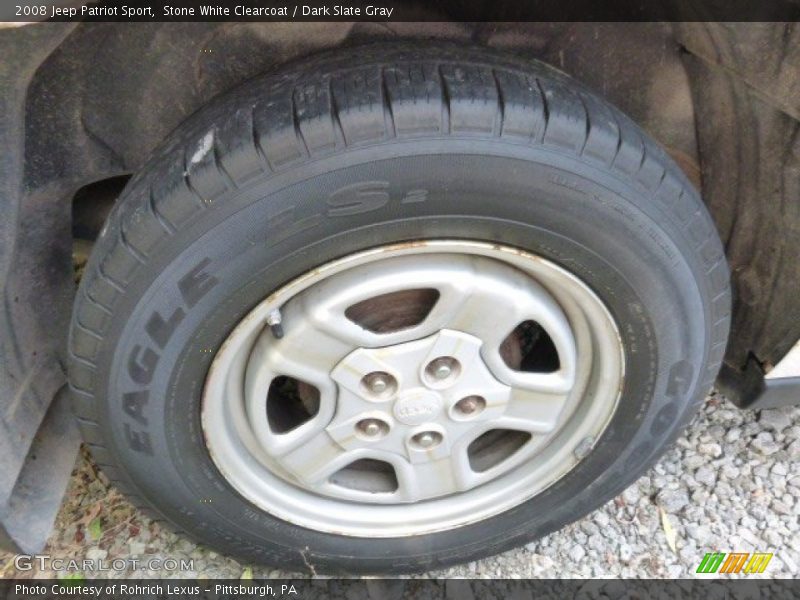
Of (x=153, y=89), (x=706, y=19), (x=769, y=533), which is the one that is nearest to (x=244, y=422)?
(x=153, y=89)

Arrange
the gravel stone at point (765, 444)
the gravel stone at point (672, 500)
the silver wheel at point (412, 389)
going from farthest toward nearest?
the gravel stone at point (765, 444) → the gravel stone at point (672, 500) → the silver wheel at point (412, 389)

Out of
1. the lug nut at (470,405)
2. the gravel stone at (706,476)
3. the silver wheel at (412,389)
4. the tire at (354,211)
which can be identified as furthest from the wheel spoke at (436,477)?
the gravel stone at (706,476)

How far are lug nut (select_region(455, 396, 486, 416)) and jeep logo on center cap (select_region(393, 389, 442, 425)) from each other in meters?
0.05

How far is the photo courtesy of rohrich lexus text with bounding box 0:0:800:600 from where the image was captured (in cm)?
152

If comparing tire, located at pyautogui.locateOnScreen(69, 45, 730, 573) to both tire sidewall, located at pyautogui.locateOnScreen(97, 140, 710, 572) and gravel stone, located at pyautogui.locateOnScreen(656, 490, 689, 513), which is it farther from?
gravel stone, located at pyautogui.locateOnScreen(656, 490, 689, 513)

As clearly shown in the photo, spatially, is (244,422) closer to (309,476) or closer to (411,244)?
(309,476)

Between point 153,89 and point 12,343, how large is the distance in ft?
2.05

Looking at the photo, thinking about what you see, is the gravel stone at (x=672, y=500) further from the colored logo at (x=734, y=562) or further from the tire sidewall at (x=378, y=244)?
the tire sidewall at (x=378, y=244)

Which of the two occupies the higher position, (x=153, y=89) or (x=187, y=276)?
(x=153, y=89)

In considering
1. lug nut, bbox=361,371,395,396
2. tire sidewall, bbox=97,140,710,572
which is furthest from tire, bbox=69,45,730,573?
lug nut, bbox=361,371,395,396

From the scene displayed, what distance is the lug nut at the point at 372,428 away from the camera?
6.11 feet

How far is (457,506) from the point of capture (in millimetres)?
2064

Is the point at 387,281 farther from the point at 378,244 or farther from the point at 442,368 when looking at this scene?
the point at 442,368
